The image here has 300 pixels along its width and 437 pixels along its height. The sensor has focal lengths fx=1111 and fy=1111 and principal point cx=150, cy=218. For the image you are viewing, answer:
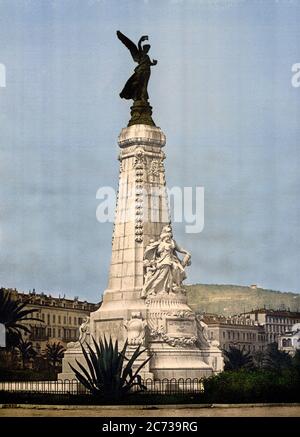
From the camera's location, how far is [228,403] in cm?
3144

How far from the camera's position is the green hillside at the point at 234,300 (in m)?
123

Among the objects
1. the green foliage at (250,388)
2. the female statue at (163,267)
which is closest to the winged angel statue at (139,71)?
the female statue at (163,267)

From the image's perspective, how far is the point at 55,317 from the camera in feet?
275

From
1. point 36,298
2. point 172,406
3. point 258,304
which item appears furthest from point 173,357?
point 258,304

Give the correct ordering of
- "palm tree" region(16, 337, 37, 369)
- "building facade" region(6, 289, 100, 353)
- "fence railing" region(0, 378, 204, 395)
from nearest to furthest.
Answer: "fence railing" region(0, 378, 204, 395) → "palm tree" region(16, 337, 37, 369) → "building facade" region(6, 289, 100, 353)

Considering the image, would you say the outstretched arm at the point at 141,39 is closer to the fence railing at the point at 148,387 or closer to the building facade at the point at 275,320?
the fence railing at the point at 148,387

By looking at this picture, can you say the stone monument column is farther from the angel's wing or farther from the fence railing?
the angel's wing

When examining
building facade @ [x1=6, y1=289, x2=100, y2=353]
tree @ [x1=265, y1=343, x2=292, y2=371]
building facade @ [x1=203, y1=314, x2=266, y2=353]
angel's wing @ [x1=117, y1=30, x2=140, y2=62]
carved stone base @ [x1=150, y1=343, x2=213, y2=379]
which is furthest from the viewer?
building facade @ [x1=203, y1=314, x2=266, y2=353]

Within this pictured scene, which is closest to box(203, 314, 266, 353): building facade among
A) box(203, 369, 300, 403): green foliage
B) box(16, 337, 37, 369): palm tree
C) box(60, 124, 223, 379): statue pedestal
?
box(16, 337, 37, 369): palm tree

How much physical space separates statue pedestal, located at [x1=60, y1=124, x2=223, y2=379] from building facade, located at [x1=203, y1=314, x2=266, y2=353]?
48.0 m

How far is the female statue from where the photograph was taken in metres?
37.8

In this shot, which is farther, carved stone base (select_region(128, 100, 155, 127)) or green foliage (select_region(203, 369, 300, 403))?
carved stone base (select_region(128, 100, 155, 127))

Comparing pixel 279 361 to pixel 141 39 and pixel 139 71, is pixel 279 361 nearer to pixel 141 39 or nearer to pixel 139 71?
pixel 139 71
